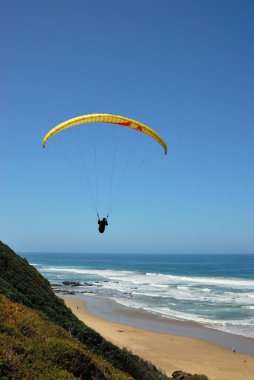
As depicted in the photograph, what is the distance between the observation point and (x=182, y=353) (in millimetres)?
25219

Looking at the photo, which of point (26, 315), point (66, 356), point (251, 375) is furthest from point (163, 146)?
point (251, 375)

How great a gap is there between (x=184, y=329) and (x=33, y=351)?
25404 millimetres

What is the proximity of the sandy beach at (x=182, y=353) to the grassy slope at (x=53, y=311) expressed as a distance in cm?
818

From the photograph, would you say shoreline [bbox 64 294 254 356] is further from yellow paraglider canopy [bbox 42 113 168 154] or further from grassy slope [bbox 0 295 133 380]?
grassy slope [bbox 0 295 133 380]

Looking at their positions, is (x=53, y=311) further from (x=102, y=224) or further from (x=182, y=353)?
(x=182, y=353)

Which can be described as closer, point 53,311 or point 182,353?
point 53,311

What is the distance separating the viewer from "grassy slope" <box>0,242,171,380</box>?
12.9m

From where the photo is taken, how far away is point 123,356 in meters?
13.1

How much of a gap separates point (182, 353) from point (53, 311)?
13.2 meters

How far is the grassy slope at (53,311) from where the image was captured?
1294 cm

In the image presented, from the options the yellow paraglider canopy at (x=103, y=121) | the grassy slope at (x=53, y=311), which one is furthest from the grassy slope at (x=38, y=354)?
the yellow paraglider canopy at (x=103, y=121)

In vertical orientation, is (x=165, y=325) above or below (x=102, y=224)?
below

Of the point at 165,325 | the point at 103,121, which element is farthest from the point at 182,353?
the point at 103,121

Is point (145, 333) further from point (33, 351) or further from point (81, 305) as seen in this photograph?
point (33, 351)
